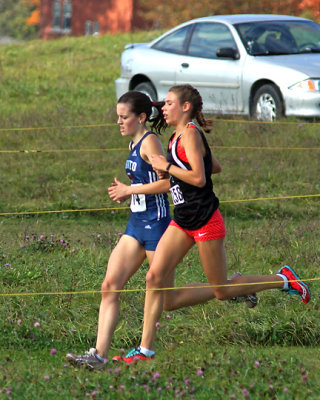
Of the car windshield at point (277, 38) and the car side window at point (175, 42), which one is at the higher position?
the car windshield at point (277, 38)

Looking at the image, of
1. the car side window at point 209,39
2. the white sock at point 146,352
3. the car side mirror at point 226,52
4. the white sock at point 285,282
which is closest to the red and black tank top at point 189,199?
the white sock at point 146,352

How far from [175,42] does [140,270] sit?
24.4ft

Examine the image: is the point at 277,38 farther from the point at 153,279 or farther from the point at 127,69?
the point at 153,279

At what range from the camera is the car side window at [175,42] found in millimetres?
13797

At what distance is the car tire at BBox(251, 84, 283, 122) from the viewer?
40.3 ft

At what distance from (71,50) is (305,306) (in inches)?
772

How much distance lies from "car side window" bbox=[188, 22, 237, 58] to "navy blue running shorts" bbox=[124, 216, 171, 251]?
25.9ft

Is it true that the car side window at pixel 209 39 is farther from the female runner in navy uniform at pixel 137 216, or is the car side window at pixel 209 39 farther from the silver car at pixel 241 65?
the female runner in navy uniform at pixel 137 216

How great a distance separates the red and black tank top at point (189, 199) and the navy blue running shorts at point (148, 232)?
8.8 inches

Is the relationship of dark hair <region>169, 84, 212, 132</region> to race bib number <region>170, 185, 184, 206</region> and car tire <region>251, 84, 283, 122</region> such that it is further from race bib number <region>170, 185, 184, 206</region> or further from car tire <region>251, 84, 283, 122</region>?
car tire <region>251, 84, 283, 122</region>

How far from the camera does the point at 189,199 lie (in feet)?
17.4

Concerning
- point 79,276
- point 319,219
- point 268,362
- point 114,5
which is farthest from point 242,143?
point 114,5

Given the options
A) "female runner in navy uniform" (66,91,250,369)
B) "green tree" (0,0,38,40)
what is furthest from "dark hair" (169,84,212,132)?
"green tree" (0,0,38,40)

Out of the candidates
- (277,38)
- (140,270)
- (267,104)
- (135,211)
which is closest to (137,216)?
(135,211)
